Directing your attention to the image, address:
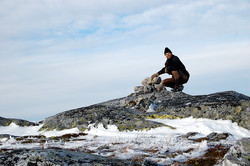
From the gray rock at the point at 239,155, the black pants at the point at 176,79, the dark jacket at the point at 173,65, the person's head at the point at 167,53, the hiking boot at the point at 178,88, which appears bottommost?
the gray rock at the point at 239,155

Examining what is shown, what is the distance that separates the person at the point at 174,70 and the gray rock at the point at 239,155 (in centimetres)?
1618

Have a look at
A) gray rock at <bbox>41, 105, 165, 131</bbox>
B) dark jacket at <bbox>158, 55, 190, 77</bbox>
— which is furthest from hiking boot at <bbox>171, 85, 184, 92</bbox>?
gray rock at <bbox>41, 105, 165, 131</bbox>

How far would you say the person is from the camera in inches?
965

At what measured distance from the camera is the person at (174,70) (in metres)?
24.5

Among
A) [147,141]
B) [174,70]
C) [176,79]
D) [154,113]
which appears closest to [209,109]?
[154,113]

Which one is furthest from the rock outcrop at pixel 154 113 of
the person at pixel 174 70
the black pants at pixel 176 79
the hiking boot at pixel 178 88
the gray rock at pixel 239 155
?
the gray rock at pixel 239 155

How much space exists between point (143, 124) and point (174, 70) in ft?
25.5

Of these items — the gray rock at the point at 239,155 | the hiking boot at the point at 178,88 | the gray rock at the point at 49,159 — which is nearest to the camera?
the gray rock at the point at 49,159

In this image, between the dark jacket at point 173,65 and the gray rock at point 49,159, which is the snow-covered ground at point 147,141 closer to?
the gray rock at point 49,159

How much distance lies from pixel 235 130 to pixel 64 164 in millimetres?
14240

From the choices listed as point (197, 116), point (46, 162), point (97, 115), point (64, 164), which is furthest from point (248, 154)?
point (97, 115)

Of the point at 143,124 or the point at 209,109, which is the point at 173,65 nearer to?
the point at 209,109

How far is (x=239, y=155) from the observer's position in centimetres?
797

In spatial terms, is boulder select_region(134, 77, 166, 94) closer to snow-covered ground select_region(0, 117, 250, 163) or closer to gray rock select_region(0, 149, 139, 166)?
snow-covered ground select_region(0, 117, 250, 163)
